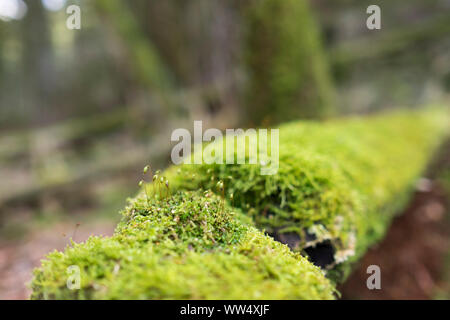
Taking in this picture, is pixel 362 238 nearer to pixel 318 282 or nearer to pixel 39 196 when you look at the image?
pixel 318 282

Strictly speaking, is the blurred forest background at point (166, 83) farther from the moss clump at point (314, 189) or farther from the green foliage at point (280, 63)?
the moss clump at point (314, 189)

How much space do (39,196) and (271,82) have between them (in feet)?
19.0

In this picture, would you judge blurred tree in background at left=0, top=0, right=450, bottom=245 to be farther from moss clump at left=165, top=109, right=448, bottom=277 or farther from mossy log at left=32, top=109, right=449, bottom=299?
mossy log at left=32, top=109, right=449, bottom=299

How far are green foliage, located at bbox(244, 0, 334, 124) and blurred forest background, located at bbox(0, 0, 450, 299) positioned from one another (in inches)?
0.8

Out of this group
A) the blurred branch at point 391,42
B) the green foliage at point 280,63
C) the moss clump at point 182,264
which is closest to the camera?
the moss clump at point 182,264

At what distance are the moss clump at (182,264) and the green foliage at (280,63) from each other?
164 inches

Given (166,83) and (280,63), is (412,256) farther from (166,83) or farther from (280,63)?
(166,83)

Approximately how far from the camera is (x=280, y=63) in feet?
18.3

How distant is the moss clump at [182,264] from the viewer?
4.19 ft

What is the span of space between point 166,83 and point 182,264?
7466mm

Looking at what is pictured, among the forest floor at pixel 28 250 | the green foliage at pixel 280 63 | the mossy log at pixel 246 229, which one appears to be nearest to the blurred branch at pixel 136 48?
the green foliage at pixel 280 63

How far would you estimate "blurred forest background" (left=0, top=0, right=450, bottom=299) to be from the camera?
5.68m

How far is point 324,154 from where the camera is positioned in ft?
9.48
